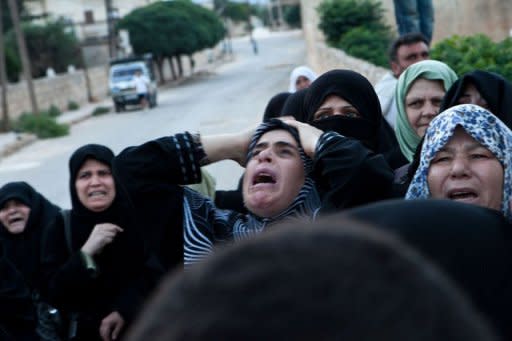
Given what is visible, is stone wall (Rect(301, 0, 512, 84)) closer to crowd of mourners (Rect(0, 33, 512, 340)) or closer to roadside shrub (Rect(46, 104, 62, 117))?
crowd of mourners (Rect(0, 33, 512, 340))

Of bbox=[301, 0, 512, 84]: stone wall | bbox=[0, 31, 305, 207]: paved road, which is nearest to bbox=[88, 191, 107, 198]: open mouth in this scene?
bbox=[0, 31, 305, 207]: paved road

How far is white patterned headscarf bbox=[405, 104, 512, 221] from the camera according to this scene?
2422 mm

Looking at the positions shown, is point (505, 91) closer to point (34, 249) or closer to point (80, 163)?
point (80, 163)

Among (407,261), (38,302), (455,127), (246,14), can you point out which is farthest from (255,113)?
(246,14)

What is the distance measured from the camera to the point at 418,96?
12.1ft

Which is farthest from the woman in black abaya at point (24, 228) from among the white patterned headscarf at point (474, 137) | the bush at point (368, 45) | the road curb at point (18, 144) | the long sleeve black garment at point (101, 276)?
the road curb at point (18, 144)

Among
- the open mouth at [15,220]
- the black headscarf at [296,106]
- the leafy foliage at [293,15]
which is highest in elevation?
the black headscarf at [296,106]

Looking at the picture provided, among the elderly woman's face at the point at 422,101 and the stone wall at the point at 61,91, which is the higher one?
the elderly woman's face at the point at 422,101

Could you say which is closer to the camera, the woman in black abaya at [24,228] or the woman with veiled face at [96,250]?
the woman with veiled face at [96,250]

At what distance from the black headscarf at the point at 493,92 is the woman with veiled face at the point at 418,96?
526 mm

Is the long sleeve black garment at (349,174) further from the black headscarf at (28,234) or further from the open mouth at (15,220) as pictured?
the open mouth at (15,220)

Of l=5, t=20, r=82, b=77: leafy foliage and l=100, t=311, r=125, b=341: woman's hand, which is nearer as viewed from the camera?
l=100, t=311, r=125, b=341: woman's hand

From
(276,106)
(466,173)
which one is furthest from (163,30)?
(466,173)

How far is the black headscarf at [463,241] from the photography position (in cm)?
130
